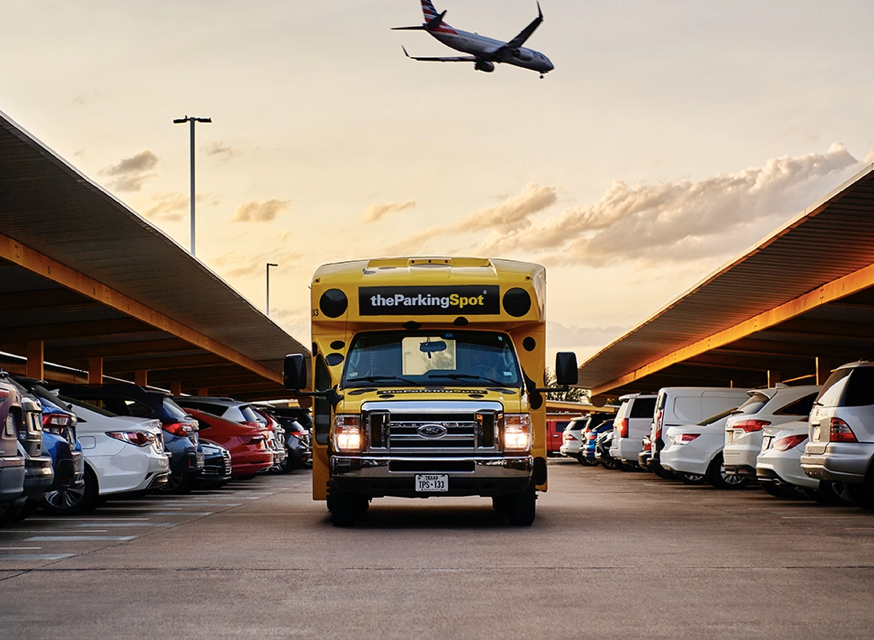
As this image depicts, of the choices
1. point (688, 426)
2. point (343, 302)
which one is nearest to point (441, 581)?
point (343, 302)

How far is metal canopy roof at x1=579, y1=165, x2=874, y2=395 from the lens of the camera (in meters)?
23.0

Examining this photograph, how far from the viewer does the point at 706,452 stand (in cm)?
2386

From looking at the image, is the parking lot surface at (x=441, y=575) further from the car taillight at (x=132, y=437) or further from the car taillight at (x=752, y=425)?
the car taillight at (x=752, y=425)

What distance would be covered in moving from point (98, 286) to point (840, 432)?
66.7 ft

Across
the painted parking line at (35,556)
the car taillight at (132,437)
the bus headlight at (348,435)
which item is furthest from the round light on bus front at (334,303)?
the painted parking line at (35,556)

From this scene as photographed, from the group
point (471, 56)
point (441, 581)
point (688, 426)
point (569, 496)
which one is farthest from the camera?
point (471, 56)

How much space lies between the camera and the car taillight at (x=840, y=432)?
15.8 metres

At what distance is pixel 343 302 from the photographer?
15.0 meters

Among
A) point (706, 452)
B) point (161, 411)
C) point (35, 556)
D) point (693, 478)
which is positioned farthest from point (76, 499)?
point (693, 478)

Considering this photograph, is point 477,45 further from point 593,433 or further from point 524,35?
point 593,433

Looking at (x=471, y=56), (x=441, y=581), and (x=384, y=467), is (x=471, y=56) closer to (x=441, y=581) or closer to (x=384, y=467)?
(x=384, y=467)

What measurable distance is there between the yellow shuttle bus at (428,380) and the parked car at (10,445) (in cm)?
330

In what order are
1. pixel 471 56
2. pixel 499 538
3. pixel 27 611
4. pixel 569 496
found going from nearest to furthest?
1. pixel 27 611
2. pixel 499 538
3. pixel 569 496
4. pixel 471 56

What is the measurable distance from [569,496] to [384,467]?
8.42m
